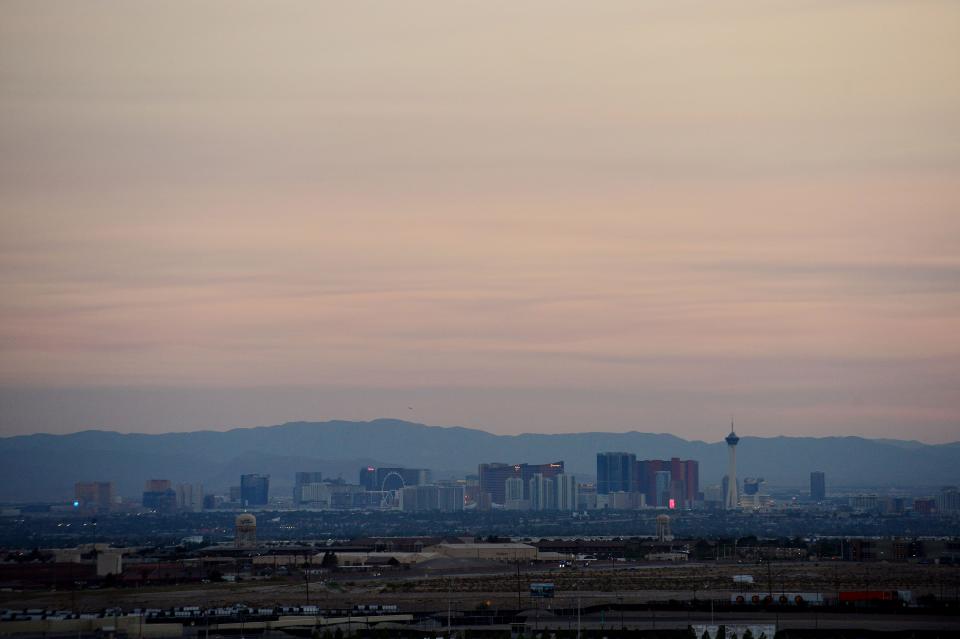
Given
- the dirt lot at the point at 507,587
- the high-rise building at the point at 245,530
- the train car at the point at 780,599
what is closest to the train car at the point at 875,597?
the train car at the point at 780,599

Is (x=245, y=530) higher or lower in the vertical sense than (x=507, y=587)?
higher

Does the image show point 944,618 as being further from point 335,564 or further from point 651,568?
A: point 335,564

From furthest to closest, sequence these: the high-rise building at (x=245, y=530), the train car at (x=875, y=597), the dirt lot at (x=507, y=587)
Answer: the high-rise building at (x=245, y=530) < the dirt lot at (x=507, y=587) < the train car at (x=875, y=597)

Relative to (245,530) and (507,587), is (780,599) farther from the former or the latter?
(245,530)

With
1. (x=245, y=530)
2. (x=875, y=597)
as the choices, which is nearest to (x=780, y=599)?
(x=875, y=597)

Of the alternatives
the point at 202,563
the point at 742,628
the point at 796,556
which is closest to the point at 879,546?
the point at 796,556

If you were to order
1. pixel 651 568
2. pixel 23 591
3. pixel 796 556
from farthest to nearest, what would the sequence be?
Result: 1. pixel 796 556
2. pixel 651 568
3. pixel 23 591

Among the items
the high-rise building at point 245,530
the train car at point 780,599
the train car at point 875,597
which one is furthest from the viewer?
the high-rise building at point 245,530

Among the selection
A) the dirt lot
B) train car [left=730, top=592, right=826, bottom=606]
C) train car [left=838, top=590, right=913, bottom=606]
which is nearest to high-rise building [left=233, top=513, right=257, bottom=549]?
the dirt lot

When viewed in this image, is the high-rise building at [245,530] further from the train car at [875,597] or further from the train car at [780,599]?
the train car at [875,597]
